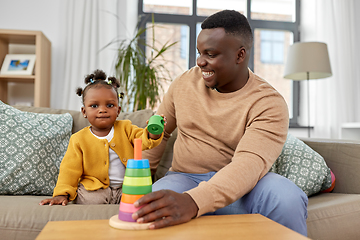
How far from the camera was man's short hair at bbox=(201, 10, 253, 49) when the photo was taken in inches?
45.5

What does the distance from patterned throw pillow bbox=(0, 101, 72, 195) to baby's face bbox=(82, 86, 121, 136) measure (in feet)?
0.85

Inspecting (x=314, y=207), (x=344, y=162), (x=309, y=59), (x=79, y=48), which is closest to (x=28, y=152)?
(x=314, y=207)

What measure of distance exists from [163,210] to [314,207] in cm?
76

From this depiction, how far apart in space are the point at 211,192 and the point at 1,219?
2.37ft

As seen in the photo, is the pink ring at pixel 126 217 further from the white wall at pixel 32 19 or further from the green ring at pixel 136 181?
the white wall at pixel 32 19

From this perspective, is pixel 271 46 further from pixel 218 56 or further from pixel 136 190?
pixel 136 190

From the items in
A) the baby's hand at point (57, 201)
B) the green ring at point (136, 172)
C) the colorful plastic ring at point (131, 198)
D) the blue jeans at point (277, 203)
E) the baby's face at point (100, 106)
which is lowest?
the baby's hand at point (57, 201)

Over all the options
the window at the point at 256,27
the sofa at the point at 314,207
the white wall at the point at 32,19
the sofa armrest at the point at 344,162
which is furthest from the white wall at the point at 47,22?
the sofa armrest at the point at 344,162

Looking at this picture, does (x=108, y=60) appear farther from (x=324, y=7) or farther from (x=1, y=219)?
(x=324, y=7)

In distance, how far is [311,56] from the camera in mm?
2799

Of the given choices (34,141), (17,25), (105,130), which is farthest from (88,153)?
(17,25)

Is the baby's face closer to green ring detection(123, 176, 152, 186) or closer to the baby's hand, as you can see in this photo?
the baby's hand

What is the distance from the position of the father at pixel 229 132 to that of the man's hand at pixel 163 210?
0.29ft

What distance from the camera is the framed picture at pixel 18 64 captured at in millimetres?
2566
